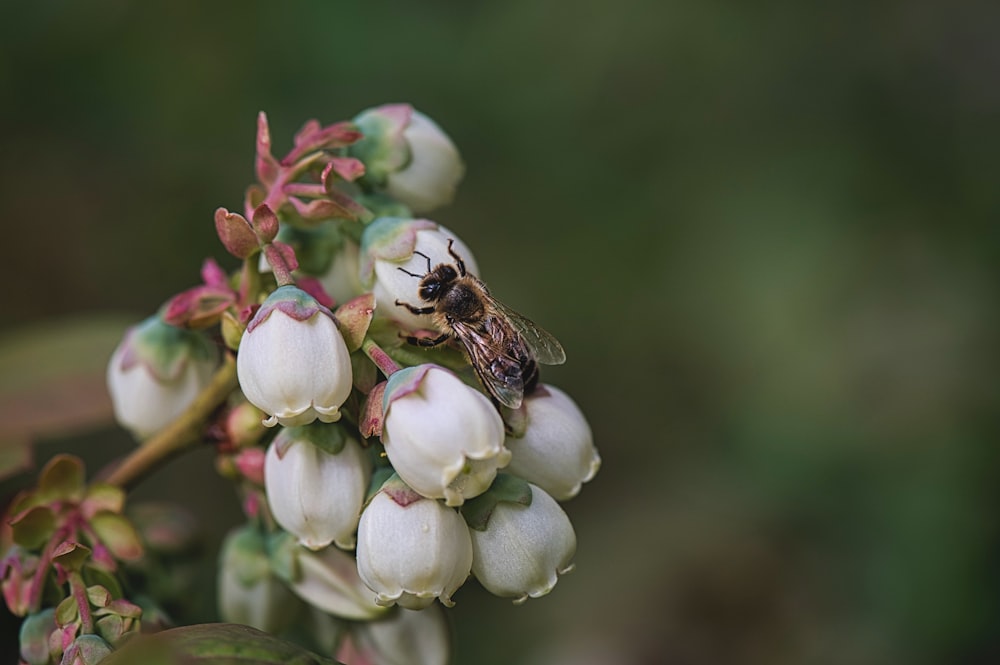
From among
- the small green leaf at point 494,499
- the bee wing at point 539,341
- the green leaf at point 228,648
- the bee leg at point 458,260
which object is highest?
the bee leg at point 458,260

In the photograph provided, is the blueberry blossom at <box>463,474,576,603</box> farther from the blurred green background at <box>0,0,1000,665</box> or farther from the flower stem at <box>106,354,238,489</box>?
the blurred green background at <box>0,0,1000,665</box>

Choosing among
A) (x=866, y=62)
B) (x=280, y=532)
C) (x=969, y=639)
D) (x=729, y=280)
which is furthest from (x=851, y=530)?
(x=280, y=532)

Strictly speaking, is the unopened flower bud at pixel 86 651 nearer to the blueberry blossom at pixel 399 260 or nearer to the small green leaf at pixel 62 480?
the small green leaf at pixel 62 480

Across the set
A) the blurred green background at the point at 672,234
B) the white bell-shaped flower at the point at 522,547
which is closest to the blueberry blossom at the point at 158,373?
the white bell-shaped flower at the point at 522,547

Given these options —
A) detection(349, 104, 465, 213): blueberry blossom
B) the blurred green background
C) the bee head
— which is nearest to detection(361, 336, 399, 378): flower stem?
the bee head

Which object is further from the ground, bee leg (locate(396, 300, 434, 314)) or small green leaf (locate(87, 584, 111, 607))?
bee leg (locate(396, 300, 434, 314))

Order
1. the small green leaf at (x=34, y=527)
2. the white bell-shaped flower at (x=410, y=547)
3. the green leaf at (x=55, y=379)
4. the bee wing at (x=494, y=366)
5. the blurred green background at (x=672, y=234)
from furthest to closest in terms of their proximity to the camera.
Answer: the blurred green background at (x=672, y=234) < the green leaf at (x=55, y=379) < the small green leaf at (x=34, y=527) < the bee wing at (x=494, y=366) < the white bell-shaped flower at (x=410, y=547)

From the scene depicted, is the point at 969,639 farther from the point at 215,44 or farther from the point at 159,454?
the point at 215,44

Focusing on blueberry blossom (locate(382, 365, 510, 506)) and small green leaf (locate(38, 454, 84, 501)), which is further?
small green leaf (locate(38, 454, 84, 501))
